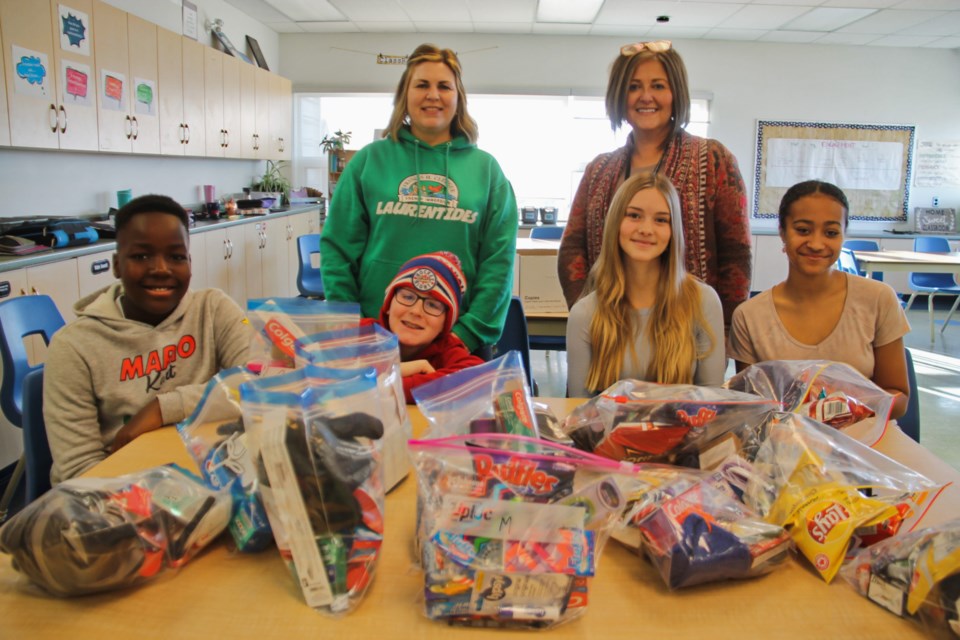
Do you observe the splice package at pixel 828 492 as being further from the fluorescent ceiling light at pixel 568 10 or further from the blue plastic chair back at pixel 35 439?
the fluorescent ceiling light at pixel 568 10

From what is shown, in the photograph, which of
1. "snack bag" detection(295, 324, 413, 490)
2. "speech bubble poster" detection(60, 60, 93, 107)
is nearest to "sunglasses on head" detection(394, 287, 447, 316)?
"snack bag" detection(295, 324, 413, 490)

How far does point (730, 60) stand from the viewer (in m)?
6.89

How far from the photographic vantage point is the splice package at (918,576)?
2.18ft

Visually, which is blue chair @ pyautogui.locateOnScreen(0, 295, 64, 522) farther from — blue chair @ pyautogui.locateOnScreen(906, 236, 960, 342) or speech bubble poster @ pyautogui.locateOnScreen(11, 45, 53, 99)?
blue chair @ pyautogui.locateOnScreen(906, 236, 960, 342)

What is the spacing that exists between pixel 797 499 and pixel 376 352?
603 millimetres

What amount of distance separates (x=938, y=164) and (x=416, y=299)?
7.80 meters

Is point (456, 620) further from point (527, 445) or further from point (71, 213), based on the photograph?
point (71, 213)

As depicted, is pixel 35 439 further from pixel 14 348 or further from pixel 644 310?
pixel 644 310

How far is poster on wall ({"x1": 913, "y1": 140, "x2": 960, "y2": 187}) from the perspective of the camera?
7121 mm

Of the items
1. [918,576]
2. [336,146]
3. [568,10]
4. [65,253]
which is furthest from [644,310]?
[336,146]

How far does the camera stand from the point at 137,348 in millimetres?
1419

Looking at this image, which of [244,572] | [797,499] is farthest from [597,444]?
[244,572]

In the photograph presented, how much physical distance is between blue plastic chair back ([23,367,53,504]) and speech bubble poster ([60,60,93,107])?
2.77m

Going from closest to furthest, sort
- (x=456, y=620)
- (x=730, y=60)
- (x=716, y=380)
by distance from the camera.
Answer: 1. (x=456, y=620)
2. (x=716, y=380)
3. (x=730, y=60)
